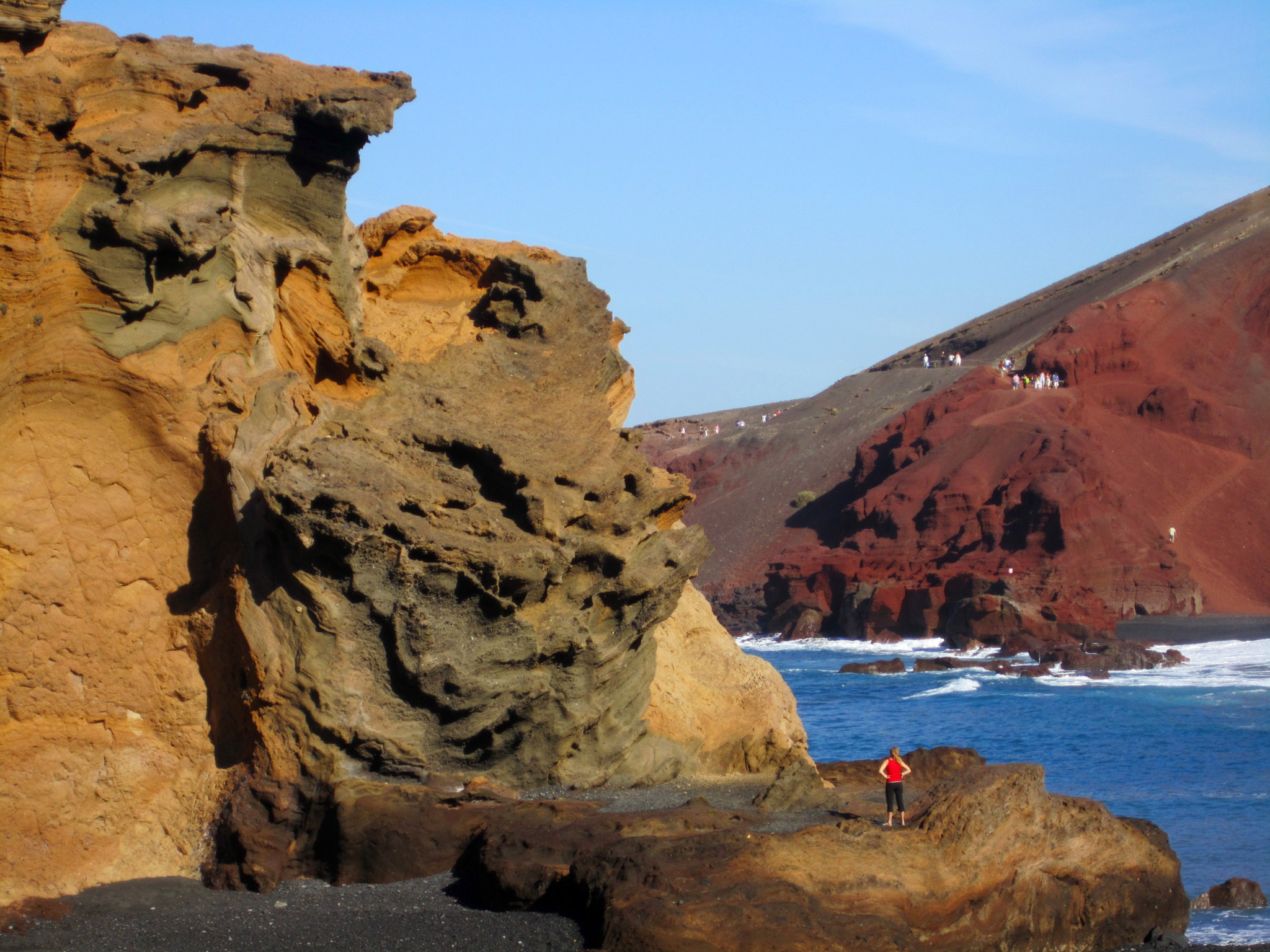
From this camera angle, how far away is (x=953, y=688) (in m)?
34.3

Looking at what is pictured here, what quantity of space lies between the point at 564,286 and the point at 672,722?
434 centimetres

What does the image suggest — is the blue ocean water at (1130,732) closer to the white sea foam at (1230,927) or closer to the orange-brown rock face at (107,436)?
the white sea foam at (1230,927)

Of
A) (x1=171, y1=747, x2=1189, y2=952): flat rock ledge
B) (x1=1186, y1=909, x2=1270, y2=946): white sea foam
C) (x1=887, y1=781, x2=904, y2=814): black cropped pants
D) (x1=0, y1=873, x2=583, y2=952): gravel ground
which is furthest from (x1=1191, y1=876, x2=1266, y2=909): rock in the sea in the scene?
(x1=0, y1=873, x2=583, y2=952): gravel ground

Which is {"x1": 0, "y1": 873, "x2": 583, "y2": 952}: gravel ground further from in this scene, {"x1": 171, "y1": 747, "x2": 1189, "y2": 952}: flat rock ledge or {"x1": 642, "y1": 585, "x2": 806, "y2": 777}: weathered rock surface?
{"x1": 642, "y1": 585, "x2": 806, "y2": 777}: weathered rock surface

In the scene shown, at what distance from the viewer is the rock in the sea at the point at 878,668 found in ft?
125

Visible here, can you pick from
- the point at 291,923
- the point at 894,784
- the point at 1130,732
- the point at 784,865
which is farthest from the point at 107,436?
the point at 1130,732

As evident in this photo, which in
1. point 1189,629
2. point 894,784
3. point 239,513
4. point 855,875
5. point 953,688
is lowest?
point 953,688

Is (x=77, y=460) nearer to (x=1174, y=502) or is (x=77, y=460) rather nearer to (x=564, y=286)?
(x=564, y=286)

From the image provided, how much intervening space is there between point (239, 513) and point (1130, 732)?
74.2ft

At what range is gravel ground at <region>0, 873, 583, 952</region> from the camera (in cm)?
678

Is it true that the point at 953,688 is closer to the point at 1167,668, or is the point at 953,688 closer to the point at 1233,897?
the point at 1167,668

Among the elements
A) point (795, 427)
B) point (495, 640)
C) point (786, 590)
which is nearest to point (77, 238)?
point (495, 640)

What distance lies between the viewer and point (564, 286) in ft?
36.6

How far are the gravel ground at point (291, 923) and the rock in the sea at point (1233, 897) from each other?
8590 millimetres
